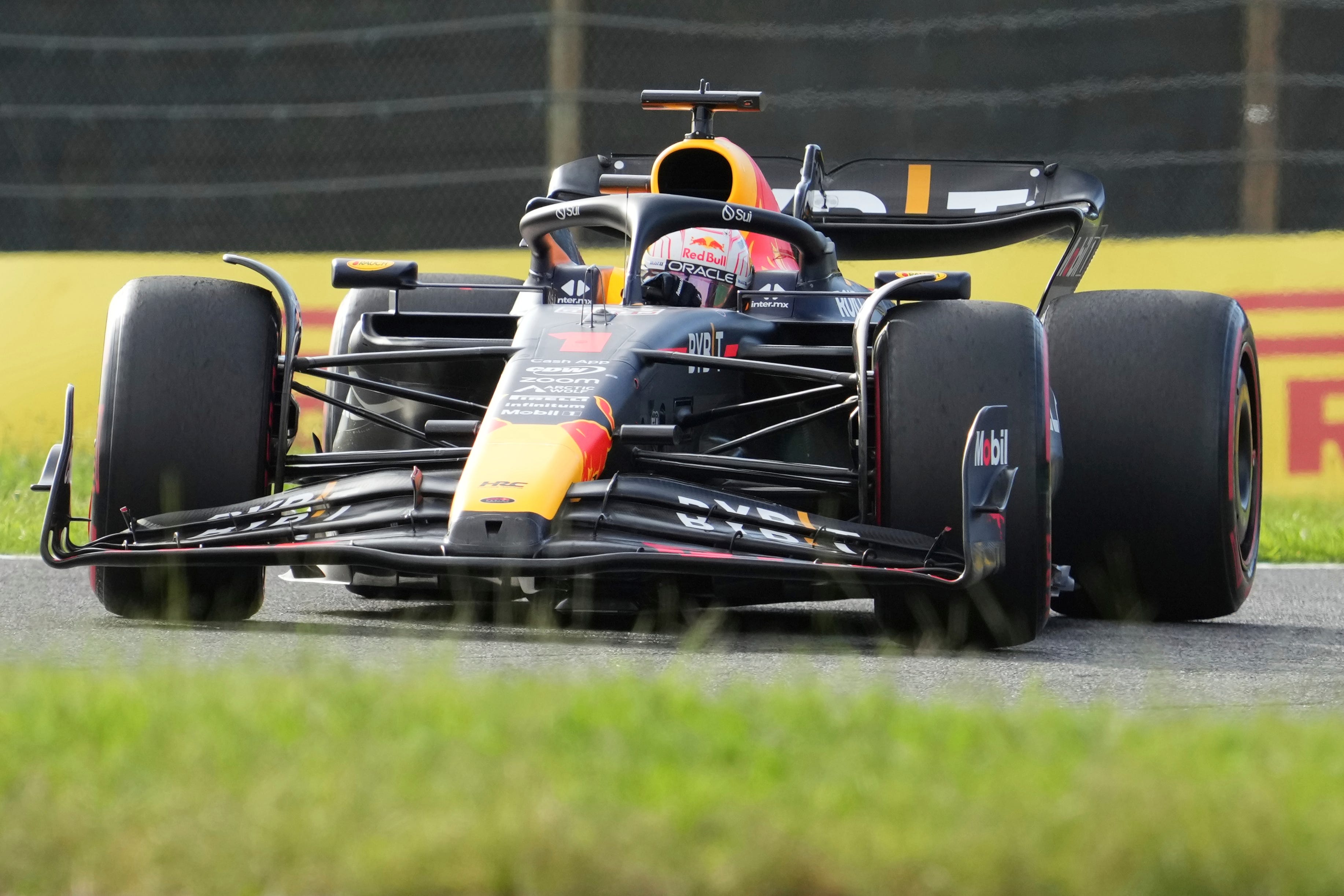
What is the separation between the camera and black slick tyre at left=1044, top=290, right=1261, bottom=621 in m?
5.57

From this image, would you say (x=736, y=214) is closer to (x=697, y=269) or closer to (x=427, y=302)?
(x=697, y=269)

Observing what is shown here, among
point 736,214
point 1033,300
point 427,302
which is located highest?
point 736,214

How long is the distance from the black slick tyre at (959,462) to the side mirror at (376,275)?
5.35ft

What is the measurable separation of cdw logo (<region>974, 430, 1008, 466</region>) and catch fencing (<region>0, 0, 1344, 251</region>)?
603 cm

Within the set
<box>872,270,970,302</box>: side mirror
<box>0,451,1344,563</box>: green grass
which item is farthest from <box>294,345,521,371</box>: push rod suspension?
<box>0,451,1344,563</box>: green grass

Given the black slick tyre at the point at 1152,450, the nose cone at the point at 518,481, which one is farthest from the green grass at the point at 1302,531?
the nose cone at the point at 518,481

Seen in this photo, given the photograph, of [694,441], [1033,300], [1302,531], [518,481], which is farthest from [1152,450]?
[1033,300]

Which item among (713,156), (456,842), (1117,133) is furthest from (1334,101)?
(456,842)

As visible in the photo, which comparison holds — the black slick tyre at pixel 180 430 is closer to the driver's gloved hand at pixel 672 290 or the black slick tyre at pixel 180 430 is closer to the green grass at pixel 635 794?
the driver's gloved hand at pixel 672 290

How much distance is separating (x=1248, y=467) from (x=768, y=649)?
7.33 ft

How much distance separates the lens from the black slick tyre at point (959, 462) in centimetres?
463

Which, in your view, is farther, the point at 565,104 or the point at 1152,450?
the point at 565,104

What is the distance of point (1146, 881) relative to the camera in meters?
2.03

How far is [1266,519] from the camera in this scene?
862cm
